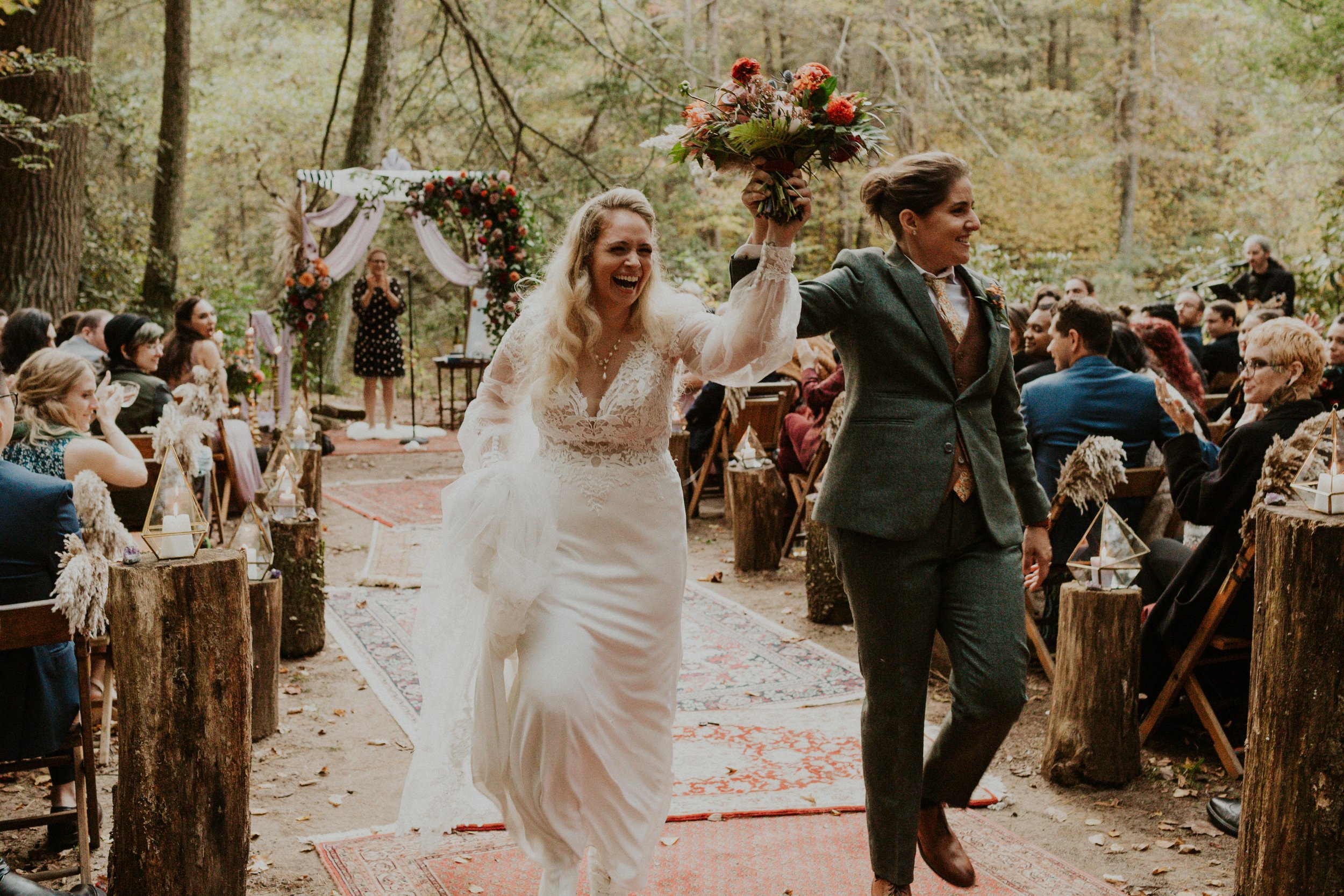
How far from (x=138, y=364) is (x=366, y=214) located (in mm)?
7172

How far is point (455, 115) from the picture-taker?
2125 cm

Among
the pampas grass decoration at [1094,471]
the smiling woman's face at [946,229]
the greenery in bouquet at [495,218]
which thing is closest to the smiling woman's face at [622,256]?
the smiling woman's face at [946,229]

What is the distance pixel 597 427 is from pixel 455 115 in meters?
19.4

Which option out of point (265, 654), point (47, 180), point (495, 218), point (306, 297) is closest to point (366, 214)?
point (306, 297)

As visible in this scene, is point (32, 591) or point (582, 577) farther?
point (32, 591)

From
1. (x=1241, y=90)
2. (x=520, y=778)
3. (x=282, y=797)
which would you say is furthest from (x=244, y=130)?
(x=520, y=778)

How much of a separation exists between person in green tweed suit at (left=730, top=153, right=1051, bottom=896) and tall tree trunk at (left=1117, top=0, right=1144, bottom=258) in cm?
2054

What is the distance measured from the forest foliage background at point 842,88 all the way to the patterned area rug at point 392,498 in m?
6.91

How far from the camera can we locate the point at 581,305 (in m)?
3.13

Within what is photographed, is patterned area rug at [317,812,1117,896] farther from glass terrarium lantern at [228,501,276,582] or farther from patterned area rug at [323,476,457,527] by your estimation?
patterned area rug at [323,476,457,527]

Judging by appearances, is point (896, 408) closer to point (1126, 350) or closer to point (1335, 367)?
point (1126, 350)

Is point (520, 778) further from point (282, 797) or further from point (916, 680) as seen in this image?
point (282, 797)

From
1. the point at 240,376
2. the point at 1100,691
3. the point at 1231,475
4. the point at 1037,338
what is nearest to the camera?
the point at 1100,691

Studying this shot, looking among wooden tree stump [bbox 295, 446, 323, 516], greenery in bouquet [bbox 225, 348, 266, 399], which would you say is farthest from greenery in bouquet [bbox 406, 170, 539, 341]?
wooden tree stump [bbox 295, 446, 323, 516]
